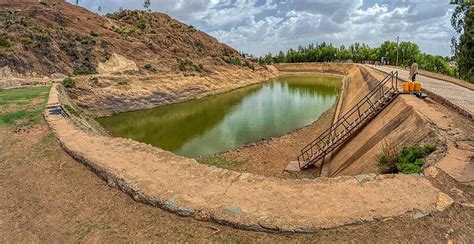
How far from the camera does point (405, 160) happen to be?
10023 millimetres

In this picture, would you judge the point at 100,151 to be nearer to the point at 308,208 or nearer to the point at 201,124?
the point at 308,208

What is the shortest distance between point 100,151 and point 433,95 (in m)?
18.4

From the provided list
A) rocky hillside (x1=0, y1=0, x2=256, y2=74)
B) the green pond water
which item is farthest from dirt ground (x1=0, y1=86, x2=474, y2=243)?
rocky hillside (x1=0, y1=0, x2=256, y2=74)

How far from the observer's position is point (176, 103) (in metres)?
44.5

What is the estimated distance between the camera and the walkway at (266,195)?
6984 millimetres

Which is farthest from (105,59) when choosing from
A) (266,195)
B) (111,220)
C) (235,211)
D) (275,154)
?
(235,211)

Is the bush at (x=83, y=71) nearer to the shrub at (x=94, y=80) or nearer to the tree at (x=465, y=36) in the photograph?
the shrub at (x=94, y=80)

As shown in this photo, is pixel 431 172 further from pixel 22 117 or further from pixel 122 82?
pixel 122 82

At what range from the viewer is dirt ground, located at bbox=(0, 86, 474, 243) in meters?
6.45

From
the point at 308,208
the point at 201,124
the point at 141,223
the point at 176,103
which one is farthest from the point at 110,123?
the point at 308,208

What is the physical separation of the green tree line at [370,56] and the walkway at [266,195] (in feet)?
181

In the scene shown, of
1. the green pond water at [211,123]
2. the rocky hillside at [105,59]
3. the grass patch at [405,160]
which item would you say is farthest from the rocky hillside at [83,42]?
the grass patch at [405,160]

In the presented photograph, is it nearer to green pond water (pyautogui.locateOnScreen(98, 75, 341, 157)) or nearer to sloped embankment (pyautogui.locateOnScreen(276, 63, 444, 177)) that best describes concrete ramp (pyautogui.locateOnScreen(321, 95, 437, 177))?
sloped embankment (pyautogui.locateOnScreen(276, 63, 444, 177))

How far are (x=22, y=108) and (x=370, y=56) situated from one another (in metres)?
100
